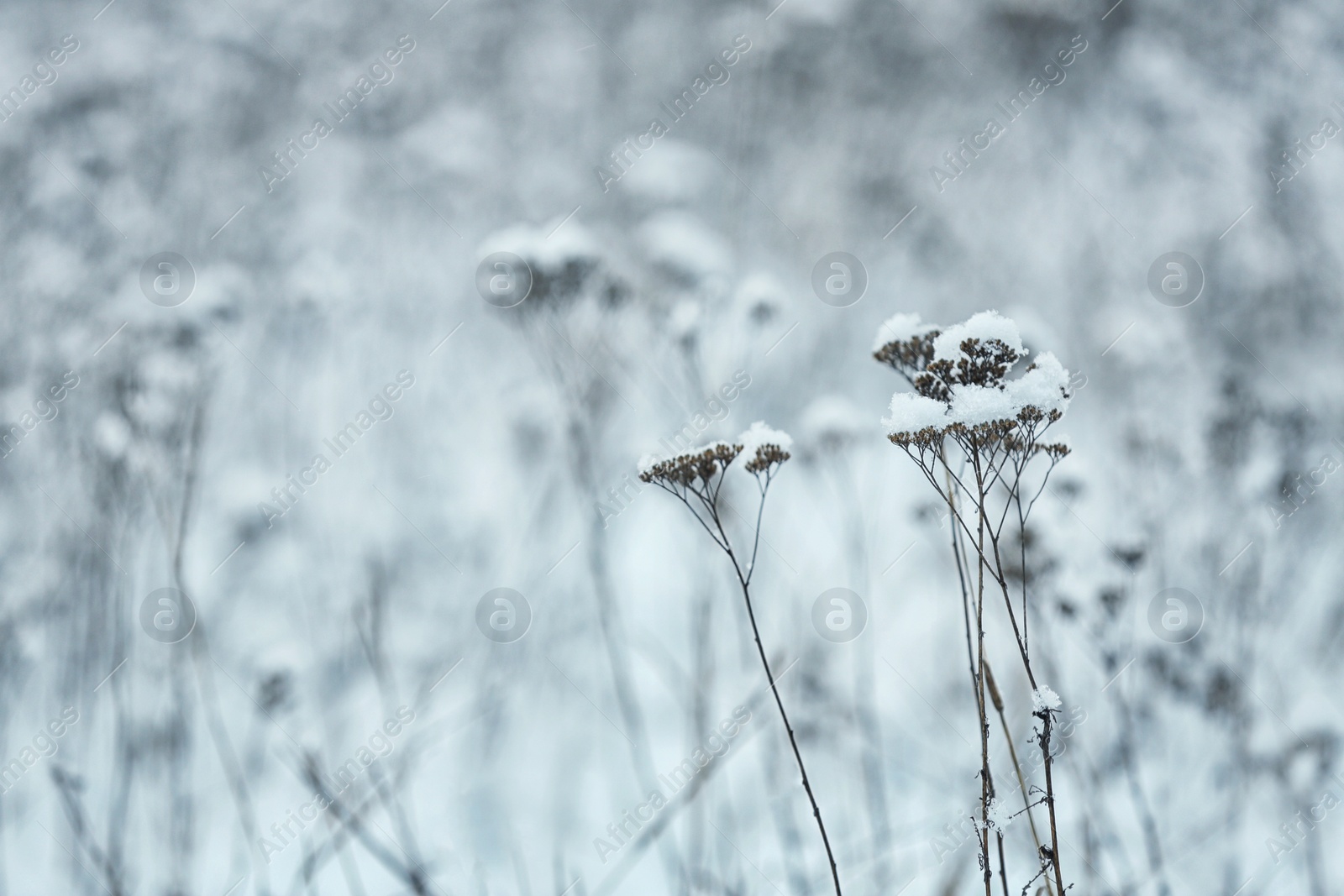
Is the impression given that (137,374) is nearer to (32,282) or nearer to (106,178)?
(32,282)

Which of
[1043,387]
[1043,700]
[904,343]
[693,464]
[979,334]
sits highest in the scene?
[904,343]

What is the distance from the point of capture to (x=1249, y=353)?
Answer: 14.0ft

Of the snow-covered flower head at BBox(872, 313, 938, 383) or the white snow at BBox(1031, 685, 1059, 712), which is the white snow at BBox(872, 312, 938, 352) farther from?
the white snow at BBox(1031, 685, 1059, 712)

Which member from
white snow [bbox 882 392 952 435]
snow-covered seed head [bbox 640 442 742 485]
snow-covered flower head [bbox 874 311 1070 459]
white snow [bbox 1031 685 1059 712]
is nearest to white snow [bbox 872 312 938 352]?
snow-covered flower head [bbox 874 311 1070 459]

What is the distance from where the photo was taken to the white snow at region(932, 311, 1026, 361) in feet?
4.86

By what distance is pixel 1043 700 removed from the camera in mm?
1341

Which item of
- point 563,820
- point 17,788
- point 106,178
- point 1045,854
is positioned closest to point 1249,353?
point 1045,854

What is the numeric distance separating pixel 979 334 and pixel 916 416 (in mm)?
261

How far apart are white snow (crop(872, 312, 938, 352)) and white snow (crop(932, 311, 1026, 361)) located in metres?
0.37

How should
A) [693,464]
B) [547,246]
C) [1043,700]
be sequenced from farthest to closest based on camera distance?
1. [547,246]
2. [693,464]
3. [1043,700]

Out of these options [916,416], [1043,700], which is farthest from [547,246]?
[1043,700]

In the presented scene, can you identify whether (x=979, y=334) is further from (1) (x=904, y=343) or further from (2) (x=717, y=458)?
(2) (x=717, y=458)

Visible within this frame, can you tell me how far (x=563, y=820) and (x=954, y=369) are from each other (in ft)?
9.58

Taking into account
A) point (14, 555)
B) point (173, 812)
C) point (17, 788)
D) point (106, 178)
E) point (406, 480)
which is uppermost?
point (106, 178)
